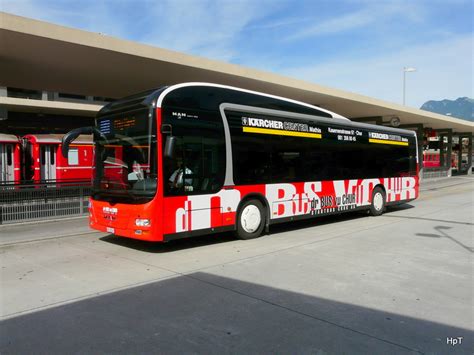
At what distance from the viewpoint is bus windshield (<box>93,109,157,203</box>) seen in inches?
295

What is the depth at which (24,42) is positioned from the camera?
33.4ft

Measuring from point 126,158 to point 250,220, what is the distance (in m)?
3.13

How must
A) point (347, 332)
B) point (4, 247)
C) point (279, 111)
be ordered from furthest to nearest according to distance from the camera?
1. point (279, 111)
2. point (4, 247)
3. point (347, 332)

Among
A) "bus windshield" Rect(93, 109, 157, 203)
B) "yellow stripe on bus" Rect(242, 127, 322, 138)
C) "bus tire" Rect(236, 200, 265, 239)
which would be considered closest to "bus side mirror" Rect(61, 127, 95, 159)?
"bus windshield" Rect(93, 109, 157, 203)

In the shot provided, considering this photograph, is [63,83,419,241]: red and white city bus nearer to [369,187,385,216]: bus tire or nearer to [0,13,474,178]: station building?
[369,187,385,216]: bus tire

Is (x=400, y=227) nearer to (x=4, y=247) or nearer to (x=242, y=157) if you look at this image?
(x=242, y=157)

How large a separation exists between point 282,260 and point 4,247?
580 centimetres

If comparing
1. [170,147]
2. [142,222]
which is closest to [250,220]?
[142,222]

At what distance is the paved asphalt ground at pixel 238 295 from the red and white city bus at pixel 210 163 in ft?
2.31

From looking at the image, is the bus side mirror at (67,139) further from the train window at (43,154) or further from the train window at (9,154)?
the train window at (43,154)

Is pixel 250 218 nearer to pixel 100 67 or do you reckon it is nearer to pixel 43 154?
pixel 100 67

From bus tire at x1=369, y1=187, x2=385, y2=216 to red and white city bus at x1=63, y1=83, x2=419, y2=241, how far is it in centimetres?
187

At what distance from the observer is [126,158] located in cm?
783

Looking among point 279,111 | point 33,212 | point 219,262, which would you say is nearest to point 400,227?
point 279,111
